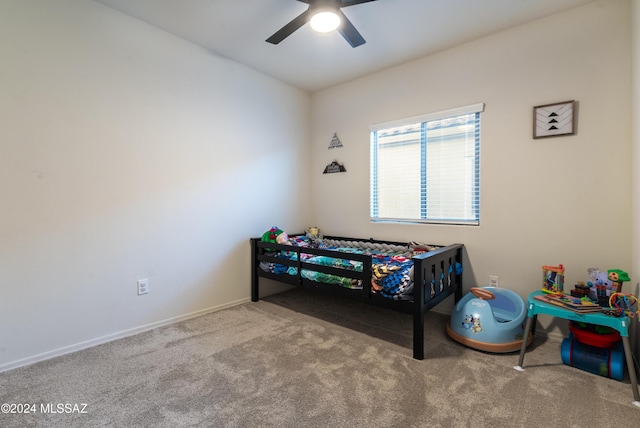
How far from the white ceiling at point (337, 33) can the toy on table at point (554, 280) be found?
1.86 metres

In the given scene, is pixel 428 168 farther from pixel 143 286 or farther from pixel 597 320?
pixel 143 286

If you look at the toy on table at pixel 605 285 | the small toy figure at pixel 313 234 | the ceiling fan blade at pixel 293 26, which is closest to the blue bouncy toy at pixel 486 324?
the toy on table at pixel 605 285

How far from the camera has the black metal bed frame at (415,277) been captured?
1.95 meters

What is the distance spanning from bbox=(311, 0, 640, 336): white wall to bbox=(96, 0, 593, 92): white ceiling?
18 centimetres

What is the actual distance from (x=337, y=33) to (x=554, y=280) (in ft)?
8.04

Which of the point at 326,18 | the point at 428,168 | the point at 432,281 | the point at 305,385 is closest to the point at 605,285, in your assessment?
the point at 432,281

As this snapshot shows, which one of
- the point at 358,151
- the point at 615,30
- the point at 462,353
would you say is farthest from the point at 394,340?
the point at 615,30

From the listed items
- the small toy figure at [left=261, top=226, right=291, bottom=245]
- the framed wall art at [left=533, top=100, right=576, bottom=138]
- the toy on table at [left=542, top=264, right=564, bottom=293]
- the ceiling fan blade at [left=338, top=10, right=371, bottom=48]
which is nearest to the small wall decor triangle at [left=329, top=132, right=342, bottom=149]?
the small toy figure at [left=261, top=226, right=291, bottom=245]

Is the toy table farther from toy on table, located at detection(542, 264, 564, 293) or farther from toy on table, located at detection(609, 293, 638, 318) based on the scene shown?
toy on table, located at detection(542, 264, 564, 293)

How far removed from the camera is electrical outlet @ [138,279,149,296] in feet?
7.72

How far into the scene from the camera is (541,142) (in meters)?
2.28

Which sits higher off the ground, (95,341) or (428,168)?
(428,168)

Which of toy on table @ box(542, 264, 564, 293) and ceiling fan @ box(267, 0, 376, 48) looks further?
toy on table @ box(542, 264, 564, 293)

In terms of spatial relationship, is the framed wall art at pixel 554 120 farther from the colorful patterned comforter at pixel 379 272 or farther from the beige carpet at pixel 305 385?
the beige carpet at pixel 305 385
